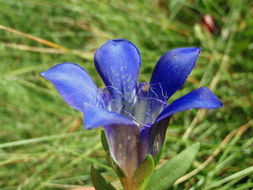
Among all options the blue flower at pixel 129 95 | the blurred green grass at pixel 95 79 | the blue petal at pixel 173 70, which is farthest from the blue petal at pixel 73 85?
the blurred green grass at pixel 95 79

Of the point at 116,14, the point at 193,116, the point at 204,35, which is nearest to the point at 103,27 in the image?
the point at 116,14

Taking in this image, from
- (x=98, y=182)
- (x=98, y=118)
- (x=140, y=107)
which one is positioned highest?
(x=98, y=118)

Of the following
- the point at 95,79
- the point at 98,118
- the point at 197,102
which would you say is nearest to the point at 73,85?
the point at 98,118

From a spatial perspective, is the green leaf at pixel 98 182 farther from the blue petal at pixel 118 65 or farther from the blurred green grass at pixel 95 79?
the blurred green grass at pixel 95 79

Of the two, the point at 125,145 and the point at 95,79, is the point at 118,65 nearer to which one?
the point at 125,145

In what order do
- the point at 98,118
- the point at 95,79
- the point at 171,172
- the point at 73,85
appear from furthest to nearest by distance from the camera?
the point at 95,79
the point at 171,172
the point at 73,85
the point at 98,118

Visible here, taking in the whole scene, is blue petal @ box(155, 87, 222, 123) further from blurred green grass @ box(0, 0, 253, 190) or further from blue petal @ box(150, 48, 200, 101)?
blurred green grass @ box(0, 0, 253, 190)

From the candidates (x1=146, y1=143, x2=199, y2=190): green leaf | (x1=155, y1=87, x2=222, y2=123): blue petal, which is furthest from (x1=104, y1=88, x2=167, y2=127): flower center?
(x1=155, y1=87, x2=222, y2=123): blue petal
